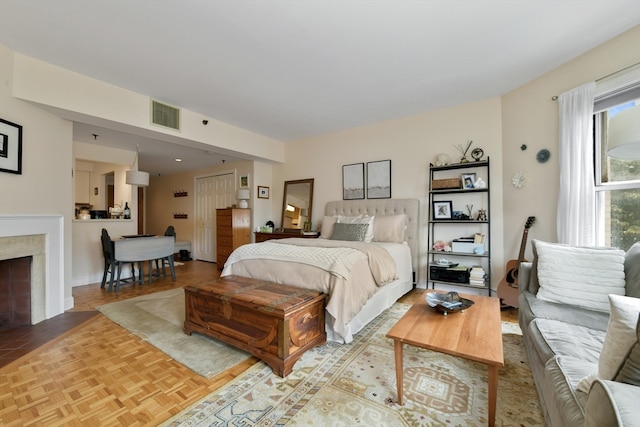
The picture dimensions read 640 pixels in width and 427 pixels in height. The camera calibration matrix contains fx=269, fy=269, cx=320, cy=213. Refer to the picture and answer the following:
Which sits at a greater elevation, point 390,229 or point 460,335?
point 390,229

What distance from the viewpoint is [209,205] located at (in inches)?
265

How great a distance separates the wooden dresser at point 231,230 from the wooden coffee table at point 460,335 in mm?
4102

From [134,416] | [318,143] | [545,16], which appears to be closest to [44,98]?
[134,416]

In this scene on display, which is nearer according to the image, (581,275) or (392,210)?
(581,275)

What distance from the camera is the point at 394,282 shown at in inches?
125

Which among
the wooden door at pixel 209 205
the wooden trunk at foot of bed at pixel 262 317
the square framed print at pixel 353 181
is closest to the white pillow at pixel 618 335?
the wooden trunk at foot of bed at pixel 262 317

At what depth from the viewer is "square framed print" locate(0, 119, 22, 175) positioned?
245cm

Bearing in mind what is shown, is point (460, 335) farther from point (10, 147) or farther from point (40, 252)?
point (10, 147)

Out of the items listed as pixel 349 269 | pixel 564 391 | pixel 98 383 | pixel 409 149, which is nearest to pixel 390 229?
pixel 409 149

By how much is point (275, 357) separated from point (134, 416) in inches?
32.4

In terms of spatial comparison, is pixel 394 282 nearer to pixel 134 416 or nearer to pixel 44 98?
pixel 134 416

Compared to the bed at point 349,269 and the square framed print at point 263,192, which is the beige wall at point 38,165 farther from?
the square framed print at point 263,192

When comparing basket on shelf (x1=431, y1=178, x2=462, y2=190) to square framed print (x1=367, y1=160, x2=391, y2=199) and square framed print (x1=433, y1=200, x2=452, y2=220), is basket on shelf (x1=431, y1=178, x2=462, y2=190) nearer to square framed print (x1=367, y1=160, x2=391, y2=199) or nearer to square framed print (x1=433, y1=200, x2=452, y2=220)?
square framed print (x1=433, y1=200, x2=452, y2=220)

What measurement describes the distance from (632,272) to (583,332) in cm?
66
